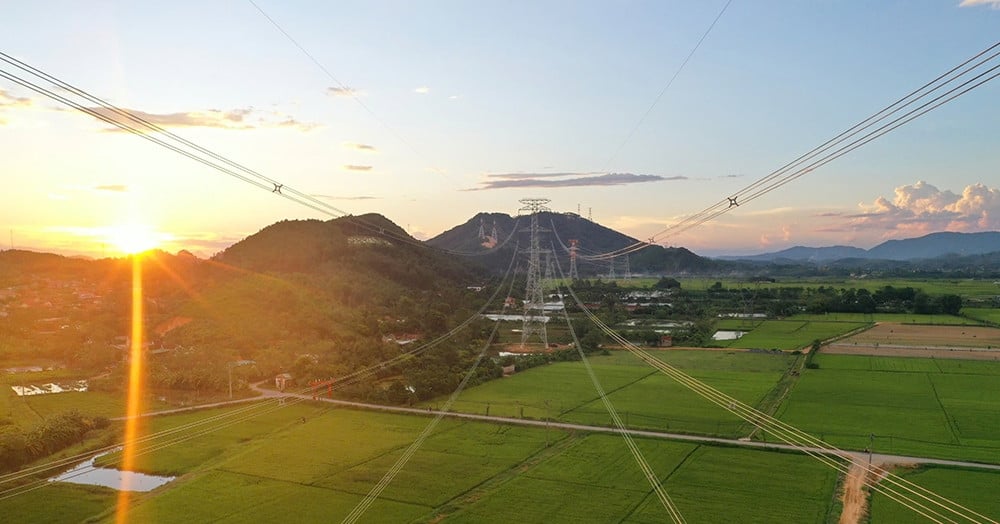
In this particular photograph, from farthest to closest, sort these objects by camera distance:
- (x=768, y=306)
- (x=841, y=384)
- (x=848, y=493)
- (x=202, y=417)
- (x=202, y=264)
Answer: (x=768, y=306) → (x=202, y=264) → (x=841, y=384) → (x=202, y=417) → (x=848, y=493)

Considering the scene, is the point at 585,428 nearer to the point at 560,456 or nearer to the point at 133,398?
the point at 560,456

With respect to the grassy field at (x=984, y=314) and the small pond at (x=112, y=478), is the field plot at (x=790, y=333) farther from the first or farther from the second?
the small pond at (x=112, y=478)

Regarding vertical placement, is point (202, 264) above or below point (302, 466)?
above

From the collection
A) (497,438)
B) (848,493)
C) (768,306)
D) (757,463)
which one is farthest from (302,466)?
(768,306)

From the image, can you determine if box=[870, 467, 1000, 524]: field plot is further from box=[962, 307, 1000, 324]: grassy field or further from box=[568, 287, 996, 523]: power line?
box=[962, 307, 1000, 324]: grassy field

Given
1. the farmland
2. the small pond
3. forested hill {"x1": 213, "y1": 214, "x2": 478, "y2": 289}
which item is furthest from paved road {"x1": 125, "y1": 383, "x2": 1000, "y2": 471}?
forested hill {"x1": 213, "y1": 214, "x2": 478, "y2": 289}

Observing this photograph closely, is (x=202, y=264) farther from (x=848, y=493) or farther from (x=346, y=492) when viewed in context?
(x=848, y=493)

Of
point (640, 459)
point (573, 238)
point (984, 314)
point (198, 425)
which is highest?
point (573, 238)

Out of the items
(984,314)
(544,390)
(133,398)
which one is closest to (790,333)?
(984,314)
